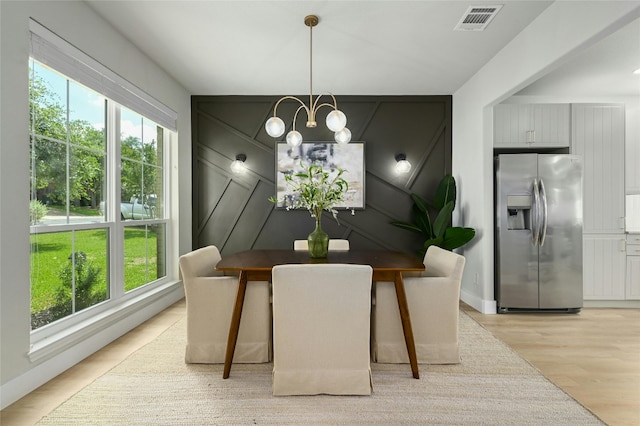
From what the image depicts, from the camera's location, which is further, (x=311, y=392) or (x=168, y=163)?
(x=168, y=163)

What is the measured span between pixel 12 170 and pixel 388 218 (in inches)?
145

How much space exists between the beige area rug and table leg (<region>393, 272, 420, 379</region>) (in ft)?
0.33

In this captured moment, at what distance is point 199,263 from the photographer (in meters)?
2.44

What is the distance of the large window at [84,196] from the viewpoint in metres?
2.22

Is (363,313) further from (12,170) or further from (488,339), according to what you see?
(12,170)

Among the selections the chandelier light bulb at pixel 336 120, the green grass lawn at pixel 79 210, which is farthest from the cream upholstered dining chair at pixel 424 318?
the green grass lawn at pixel 79 210

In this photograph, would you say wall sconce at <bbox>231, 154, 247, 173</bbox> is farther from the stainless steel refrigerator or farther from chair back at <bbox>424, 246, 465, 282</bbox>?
the stainless steel refrigerator

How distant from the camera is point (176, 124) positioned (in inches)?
157

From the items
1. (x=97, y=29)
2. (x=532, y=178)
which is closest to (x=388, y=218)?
(x=532, y=178)

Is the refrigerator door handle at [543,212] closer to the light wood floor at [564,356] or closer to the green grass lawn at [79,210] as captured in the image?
the light wood floor at [564,356]

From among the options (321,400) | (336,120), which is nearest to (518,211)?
(336,120)

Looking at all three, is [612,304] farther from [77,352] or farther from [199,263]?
[77,352]

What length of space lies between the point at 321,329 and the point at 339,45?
2.48m

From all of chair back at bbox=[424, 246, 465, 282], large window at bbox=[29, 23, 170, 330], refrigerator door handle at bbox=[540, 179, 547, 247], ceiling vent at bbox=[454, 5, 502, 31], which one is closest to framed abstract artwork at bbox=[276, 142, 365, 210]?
large window at bbox=[29, 23, 170, 330]
